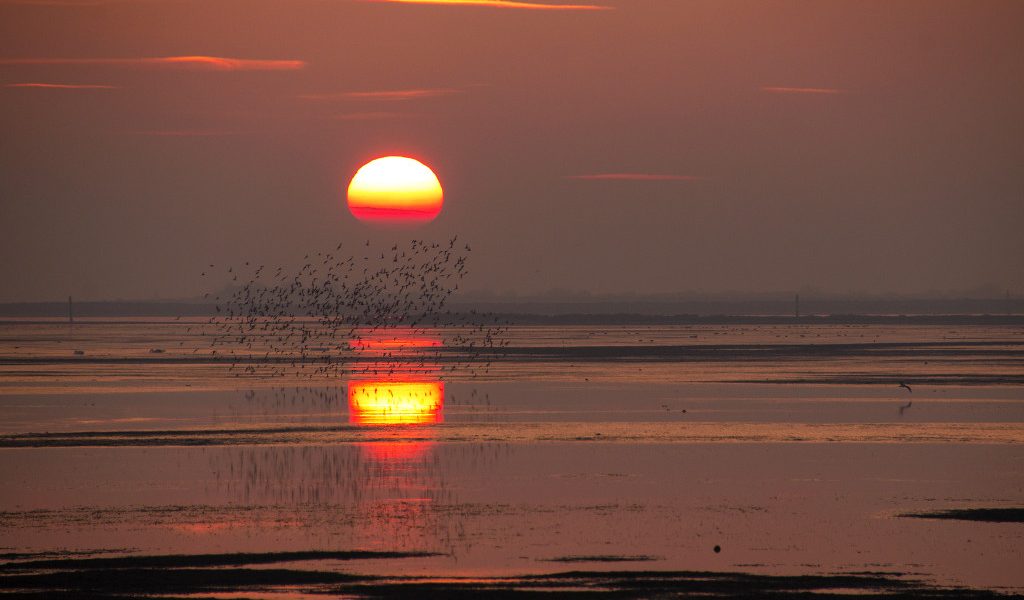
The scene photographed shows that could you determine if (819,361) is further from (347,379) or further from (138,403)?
(138,403)

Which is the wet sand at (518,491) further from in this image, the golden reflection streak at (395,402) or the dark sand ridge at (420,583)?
the golden reflection streak at (395,402)

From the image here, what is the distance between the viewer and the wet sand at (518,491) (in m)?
17.3

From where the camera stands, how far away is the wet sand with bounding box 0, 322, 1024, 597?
56.9 feet

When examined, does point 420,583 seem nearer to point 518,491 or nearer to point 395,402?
point 518,491

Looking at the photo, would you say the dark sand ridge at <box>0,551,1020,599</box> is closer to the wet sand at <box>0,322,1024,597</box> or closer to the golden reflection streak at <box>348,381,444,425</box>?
the wet sand at <box>0,322,1024,597</box>

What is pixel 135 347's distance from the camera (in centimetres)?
9206

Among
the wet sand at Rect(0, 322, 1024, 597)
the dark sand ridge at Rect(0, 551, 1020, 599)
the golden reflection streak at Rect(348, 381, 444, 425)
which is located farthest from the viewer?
the golden reflection streak at Rect(348, 381, 444, 425)

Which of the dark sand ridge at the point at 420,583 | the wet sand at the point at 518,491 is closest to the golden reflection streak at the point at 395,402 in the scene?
the wet sand at the point at 518,491

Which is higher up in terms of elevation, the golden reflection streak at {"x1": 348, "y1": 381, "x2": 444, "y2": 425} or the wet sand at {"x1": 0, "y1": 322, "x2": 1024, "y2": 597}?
the golden reflection streak at {"x1": 348, "y1": 381, "x2": 444, "y2": 425}

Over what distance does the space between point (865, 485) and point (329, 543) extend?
9964 mm

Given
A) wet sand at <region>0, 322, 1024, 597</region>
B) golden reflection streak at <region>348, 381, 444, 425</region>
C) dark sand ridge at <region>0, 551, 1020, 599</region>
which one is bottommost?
dark sand ridge at <region>0, 551, 1020, 599</region>

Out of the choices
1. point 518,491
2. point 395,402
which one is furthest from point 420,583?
point 395,402

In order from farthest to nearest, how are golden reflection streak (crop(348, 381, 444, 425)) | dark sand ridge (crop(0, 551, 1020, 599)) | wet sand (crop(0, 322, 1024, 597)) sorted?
golden reflection streak (crop(348, 381, 444, 425)), wet sand (crop(0, 322, 1024, 597)), dark sand ridge (crop(0, 551, 1020, 599))

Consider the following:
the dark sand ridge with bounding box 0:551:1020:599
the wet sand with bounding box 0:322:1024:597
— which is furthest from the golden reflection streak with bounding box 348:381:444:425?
the dark sand ridge with bounding box 0:551:1020:599
